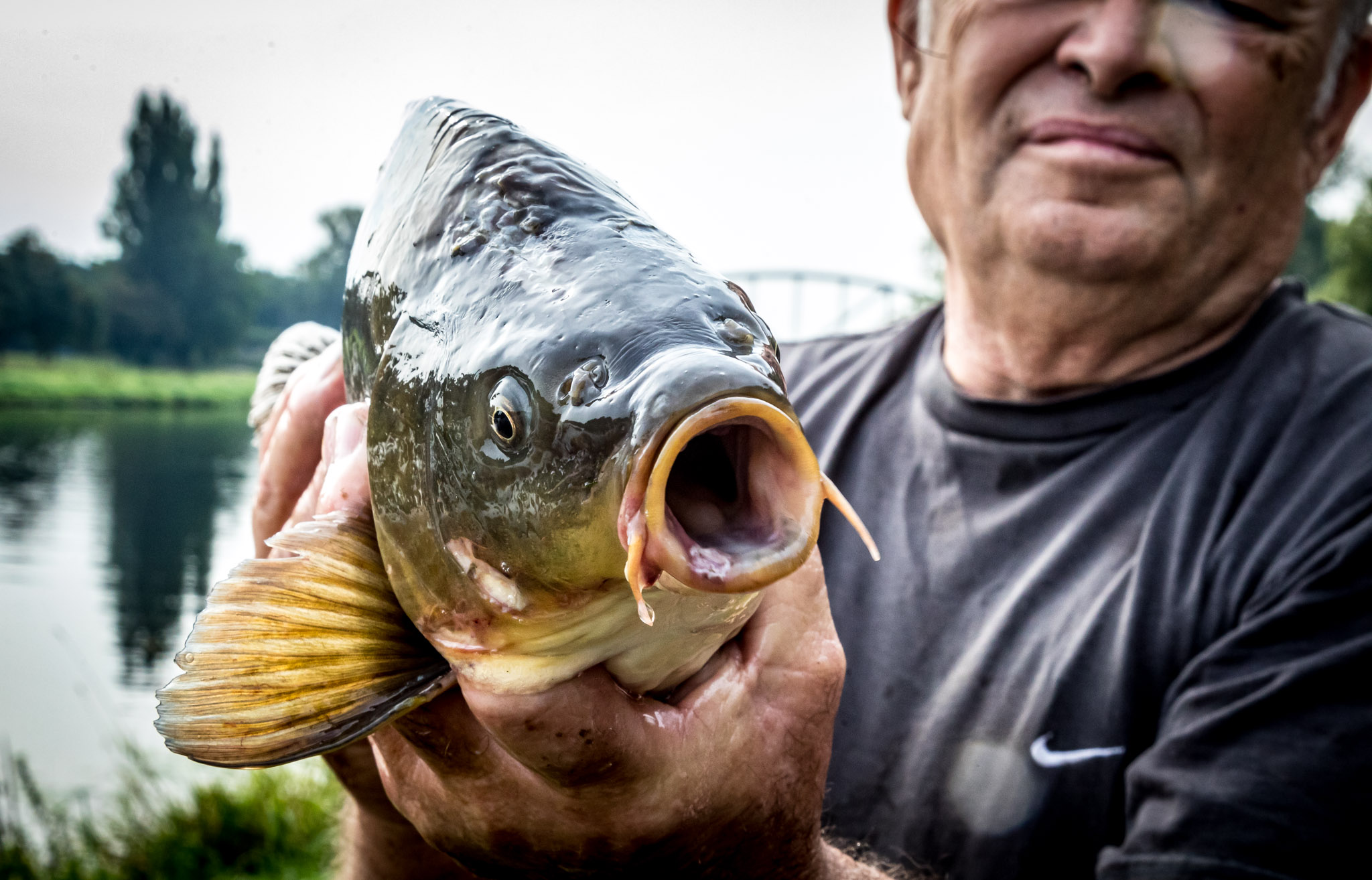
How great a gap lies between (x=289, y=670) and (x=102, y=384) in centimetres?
4097

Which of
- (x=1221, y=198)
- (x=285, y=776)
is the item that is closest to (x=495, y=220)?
(x=1221, y=198)

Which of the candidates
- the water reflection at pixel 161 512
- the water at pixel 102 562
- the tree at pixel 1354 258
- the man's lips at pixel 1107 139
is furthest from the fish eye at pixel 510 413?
the tree at pixel 1354 258

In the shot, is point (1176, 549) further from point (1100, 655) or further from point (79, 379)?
point (79, 379)

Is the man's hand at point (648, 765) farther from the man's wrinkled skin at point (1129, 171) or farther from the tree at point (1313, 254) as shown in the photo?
the tree at point (1313, 254)

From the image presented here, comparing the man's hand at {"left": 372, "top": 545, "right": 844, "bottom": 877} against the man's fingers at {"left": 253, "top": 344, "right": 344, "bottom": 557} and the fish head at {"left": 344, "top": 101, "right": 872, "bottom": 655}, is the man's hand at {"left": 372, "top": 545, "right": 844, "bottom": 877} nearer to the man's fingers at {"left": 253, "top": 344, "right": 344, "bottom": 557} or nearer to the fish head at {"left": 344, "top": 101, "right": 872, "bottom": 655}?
the fish head at {"left": 344, "top": 101, "right": 872, "bottom": 655}

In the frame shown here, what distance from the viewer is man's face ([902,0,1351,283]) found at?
6.91 feet

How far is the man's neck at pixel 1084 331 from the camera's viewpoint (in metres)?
2.19

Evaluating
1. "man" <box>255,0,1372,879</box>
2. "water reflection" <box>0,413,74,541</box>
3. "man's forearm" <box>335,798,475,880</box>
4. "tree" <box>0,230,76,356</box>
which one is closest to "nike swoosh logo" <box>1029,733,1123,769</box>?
"man" <box>255,0,1372,879</box>

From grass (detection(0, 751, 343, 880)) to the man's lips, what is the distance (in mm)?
4843

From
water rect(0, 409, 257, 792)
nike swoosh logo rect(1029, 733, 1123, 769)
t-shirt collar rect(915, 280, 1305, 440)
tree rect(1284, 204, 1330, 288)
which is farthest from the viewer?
tree rect(1284, 204, 1330, 288)

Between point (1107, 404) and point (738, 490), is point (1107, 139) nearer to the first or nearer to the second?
point (1107, 404)

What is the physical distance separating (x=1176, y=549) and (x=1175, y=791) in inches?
17.1

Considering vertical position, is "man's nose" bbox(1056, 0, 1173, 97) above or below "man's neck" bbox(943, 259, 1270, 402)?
above

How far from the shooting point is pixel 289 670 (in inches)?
47.3
